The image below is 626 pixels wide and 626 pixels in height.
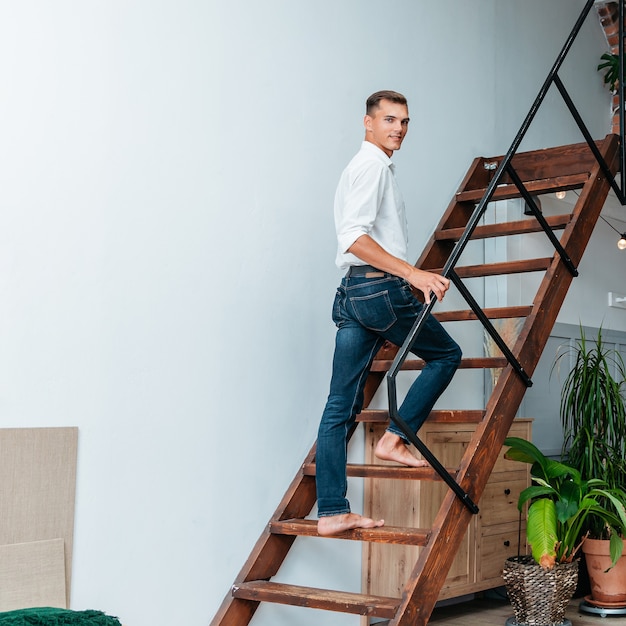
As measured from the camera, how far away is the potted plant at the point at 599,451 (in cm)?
447

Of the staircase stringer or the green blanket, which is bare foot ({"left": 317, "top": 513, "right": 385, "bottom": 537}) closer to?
the staircase stringer

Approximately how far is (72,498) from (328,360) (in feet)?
4.46

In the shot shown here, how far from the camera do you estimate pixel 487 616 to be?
438 cm

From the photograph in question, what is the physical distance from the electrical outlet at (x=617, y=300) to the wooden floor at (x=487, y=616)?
7.99ft

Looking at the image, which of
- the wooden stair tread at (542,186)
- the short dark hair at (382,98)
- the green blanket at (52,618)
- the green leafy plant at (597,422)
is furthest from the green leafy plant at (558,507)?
the green blanket at (52,618)

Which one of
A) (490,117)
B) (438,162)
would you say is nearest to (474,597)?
(438,162)

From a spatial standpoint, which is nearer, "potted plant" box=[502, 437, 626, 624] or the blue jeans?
the blue jeans

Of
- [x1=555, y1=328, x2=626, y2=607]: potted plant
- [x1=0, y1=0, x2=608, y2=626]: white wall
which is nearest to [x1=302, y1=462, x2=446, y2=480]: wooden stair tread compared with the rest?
[x1=0, y1=0, x2=608, y2=626]: white wall

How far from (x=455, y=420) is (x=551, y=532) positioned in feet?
3.61

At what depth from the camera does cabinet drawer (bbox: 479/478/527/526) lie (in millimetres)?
4379

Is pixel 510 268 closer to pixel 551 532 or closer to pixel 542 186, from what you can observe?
pixel 542 186

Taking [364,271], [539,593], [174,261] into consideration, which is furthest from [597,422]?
[174,261]

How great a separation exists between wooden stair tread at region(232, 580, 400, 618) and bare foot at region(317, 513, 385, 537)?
21 cm

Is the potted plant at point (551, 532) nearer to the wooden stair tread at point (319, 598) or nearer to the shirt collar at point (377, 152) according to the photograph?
the wooden stair tread at point (319, 598)
